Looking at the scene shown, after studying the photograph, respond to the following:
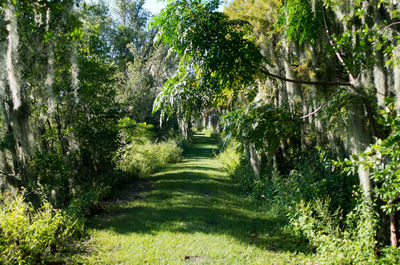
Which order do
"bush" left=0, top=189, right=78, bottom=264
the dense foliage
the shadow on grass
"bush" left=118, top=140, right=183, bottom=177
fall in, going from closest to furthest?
the dense foliage < "bush" left=0, top=189, right=78, bottom=264 < the shadow on grass < "bush" left=118, top=140, right=183, bottom=177

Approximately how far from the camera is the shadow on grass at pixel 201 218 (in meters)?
5.23

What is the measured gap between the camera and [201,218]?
6148mm

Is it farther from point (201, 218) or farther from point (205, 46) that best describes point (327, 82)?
point (201, 218)

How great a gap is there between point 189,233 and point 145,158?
7.14 m

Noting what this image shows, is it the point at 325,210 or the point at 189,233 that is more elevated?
the point at 325,210

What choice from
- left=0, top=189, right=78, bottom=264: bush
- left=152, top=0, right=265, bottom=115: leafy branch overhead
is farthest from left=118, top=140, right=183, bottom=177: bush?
left=152, top=0, right=265, bottom=115: leafy branch overhead

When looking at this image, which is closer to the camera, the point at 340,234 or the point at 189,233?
the point at 340,234

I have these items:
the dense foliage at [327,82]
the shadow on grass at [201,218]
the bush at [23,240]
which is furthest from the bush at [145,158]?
the dense foliage at [327,82]

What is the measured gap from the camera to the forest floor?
171 inches

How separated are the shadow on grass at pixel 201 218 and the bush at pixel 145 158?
2.03 meters

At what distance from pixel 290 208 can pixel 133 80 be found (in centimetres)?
1397

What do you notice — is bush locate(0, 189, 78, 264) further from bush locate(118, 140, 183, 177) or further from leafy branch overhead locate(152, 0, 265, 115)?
bush locate(118, 140, 183, 177)

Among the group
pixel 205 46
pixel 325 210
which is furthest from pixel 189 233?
pixel 205 46

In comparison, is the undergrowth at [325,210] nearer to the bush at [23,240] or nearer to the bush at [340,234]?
the bush at [340,234]
